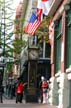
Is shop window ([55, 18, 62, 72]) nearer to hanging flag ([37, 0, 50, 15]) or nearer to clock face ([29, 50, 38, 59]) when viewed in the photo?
hanging flag ([37, 0, 50, 15])

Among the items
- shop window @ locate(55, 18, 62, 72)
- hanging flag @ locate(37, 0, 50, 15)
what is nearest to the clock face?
shop window @ locate(55, 18, 62, 72)

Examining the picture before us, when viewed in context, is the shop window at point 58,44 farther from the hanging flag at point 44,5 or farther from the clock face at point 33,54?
the clock face at point 33,54

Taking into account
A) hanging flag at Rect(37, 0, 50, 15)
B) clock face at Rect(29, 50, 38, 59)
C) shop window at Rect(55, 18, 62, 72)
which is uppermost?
hanging flag at Rect(37, 0, 50, 15)

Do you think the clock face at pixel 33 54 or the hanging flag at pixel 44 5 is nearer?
the hanging flag at pixel 44 5

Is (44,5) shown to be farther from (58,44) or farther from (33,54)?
(33,54)

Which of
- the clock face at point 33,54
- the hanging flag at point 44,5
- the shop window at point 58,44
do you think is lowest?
the clock face at point 33,54

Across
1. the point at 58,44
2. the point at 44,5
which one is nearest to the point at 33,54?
the point at 58,44

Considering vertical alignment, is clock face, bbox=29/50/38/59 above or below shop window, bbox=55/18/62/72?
below

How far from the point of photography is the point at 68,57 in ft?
83.0

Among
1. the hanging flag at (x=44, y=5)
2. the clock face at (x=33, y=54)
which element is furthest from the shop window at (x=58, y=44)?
the clock face at (x=33, y=54)

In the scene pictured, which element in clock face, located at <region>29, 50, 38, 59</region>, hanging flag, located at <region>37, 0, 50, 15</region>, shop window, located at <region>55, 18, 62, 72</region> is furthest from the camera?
clock face, located at <region>29, 50, 38, 59</region>

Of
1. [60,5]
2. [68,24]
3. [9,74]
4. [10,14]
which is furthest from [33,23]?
[9,74]

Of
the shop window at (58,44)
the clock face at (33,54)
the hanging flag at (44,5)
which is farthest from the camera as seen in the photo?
the clock face at (33,54)

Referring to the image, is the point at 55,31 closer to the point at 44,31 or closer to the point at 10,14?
the point at 44,31
